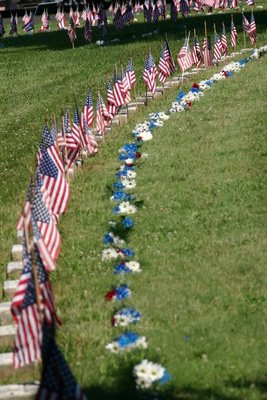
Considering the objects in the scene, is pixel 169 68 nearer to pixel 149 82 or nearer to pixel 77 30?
pixel 149 82

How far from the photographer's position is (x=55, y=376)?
767 cm

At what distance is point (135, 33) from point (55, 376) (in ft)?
124

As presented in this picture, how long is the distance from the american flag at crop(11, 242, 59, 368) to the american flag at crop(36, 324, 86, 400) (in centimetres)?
116

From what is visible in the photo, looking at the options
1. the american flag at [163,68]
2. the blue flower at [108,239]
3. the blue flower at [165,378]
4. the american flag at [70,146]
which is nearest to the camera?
the blue flower at [165,378]

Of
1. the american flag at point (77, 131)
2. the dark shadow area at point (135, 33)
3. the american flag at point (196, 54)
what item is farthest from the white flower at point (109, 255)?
the dark shadow area at point (135, 33)

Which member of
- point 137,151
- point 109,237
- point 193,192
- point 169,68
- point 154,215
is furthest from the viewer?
point 169,68

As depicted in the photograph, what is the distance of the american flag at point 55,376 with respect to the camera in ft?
25.0

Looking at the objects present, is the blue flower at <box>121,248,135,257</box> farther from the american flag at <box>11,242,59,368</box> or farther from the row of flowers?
the american flag at <box>11,242,59,368</box>

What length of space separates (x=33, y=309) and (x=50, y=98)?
804 inches

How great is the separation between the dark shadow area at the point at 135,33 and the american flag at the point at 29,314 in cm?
2970

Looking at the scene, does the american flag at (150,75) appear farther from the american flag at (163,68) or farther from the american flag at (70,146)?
the american flag at (70,146)

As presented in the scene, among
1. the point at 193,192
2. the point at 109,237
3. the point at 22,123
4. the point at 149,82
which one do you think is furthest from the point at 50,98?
the point at 109,237

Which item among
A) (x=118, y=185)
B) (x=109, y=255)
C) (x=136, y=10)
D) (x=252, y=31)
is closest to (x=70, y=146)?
(x=118, y=185)

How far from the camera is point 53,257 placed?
11.3m
